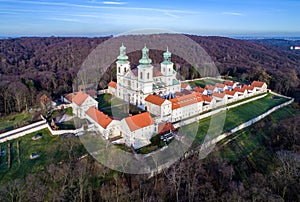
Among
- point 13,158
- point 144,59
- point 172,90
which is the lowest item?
point 13,158

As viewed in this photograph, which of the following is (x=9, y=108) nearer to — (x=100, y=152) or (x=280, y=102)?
(x=100, y=152)

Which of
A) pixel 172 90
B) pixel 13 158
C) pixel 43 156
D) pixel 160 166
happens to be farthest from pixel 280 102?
pixel 13 158

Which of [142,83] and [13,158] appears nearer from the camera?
[13,158]

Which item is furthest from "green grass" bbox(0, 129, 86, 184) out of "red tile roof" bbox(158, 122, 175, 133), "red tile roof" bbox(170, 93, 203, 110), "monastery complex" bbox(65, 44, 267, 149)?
"red tile roof" bbox(170, 93, 203, 110)

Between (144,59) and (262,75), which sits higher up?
(144,59)

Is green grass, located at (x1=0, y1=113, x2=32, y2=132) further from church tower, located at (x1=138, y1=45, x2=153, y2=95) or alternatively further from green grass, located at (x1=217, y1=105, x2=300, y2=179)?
green grass, located at (x1=217, y1=105, x2=300, y2=179)

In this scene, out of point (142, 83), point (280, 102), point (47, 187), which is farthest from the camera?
point (280, 102)

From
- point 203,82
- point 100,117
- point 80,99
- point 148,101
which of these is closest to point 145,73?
point 148,101
